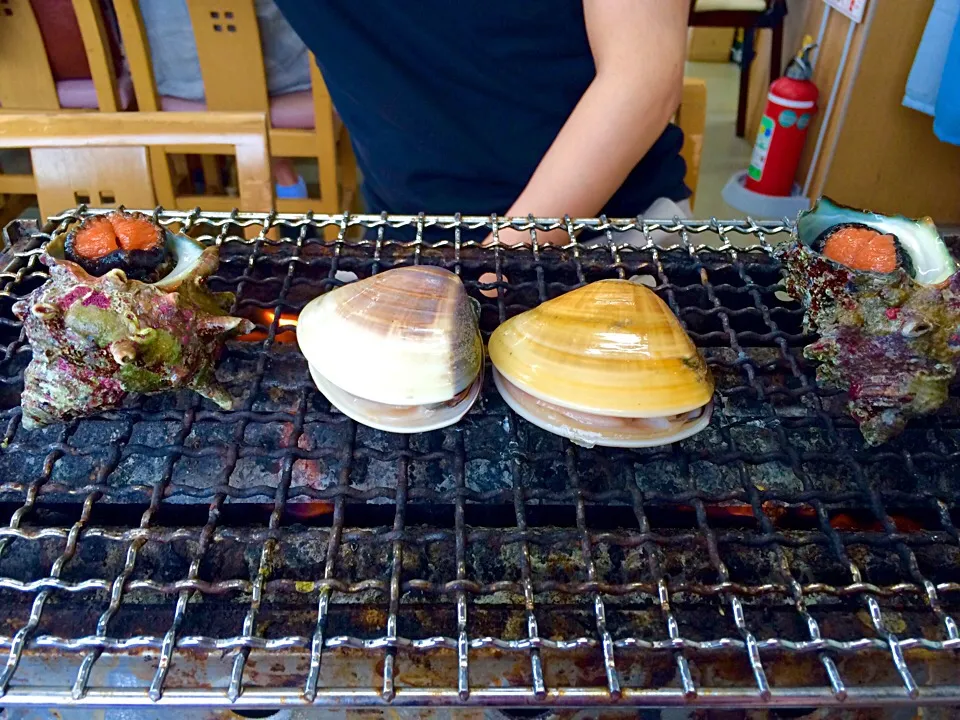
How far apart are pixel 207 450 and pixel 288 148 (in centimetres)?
229

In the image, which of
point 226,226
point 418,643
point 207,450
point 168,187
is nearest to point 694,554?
point 418,643

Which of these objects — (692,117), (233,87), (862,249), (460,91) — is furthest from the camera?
(233,87)

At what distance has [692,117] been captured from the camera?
2305 millimetres

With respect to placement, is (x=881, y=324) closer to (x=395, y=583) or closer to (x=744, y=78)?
(x=395, y=583)

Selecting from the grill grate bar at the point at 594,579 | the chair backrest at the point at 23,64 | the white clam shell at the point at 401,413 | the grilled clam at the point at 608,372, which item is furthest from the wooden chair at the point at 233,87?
the grill grate bar at the point at 594,579

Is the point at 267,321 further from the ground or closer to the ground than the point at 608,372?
closer to the ground

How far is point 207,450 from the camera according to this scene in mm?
989

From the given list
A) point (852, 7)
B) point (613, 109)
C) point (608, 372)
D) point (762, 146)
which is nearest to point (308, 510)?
point (608, 372)

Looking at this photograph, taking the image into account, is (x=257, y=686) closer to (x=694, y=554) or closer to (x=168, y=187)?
(x=694, y=554)

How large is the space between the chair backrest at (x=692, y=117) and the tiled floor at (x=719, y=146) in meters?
1.41

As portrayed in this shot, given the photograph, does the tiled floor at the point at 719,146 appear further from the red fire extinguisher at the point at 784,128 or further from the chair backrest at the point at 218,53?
the chair backrest at the point at 218,53

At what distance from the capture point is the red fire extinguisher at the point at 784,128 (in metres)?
3.45

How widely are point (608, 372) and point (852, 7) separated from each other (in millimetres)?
3106

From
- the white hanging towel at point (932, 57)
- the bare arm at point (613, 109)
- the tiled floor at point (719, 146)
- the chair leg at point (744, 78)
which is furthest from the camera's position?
the chair leg at point (744, 78)
